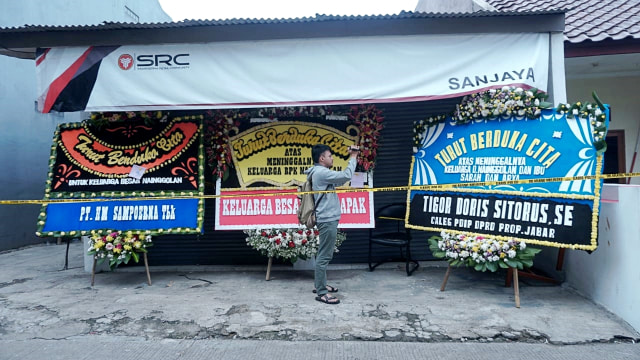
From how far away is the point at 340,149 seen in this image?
636cm

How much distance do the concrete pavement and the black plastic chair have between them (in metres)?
0.31

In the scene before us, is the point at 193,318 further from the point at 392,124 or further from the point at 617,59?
the point at 617,59

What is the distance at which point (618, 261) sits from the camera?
4.36m

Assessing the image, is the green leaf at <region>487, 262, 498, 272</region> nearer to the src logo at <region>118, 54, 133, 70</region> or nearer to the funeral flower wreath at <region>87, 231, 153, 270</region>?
the funeral flower wreath at <region>87, 231, 153, 270</region>

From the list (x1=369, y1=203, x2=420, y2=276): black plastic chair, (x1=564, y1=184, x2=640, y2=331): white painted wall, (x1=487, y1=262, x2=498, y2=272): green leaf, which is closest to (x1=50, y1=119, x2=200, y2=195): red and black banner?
(x1=369, y1=203, x2=420, y2=276): black plastic chair

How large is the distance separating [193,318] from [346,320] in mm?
1639

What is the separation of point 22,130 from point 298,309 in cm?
860

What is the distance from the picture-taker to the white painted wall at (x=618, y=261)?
412cm

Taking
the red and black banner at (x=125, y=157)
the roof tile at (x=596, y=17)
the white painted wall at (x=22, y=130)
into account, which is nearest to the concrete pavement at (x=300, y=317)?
the red and black banner at (x=125, y=157)

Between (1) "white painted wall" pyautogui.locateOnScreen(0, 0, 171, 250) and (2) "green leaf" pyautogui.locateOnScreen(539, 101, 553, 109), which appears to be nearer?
(2) "green leaf" pyautogui.locateOnScreen(539, 101, 553, 109)

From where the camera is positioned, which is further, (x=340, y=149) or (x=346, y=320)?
(x=340, y=149)

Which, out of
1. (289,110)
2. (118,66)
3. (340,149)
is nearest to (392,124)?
(340,149)

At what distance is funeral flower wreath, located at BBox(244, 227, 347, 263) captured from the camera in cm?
589

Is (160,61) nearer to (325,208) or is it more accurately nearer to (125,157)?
(125,157)
